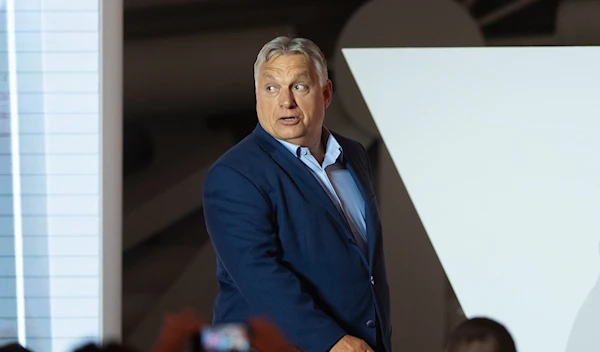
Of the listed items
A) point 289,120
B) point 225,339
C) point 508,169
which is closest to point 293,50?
point 289,120

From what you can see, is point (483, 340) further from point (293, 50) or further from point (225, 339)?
point (293, 50)

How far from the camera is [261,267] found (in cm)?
232

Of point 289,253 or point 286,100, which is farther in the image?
point 286,100

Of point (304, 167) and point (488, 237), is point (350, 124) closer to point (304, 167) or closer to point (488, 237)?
point (488, 237)

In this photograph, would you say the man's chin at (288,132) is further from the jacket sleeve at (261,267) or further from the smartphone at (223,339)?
the smartphone at (223,339)

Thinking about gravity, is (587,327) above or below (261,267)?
below

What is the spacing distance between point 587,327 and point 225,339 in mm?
3534

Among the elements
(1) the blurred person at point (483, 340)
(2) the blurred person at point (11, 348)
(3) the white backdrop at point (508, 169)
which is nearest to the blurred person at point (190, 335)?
(2) the blurred person at point (11, 348)

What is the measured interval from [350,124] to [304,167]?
2124 millimetres

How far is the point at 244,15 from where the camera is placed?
4.59 metres

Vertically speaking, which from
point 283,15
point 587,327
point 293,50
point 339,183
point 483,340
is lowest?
point 587,327

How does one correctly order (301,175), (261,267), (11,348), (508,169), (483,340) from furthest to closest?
(508,169), (301,175), (261,267), (483,340), (11,348)

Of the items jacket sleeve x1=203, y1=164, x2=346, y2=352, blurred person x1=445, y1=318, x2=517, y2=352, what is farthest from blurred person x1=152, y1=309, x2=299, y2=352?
jacket sleeve x1=203, y1=164, x2=346, y2=352

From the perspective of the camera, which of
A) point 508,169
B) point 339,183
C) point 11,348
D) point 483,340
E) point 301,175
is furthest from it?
point 508,169
